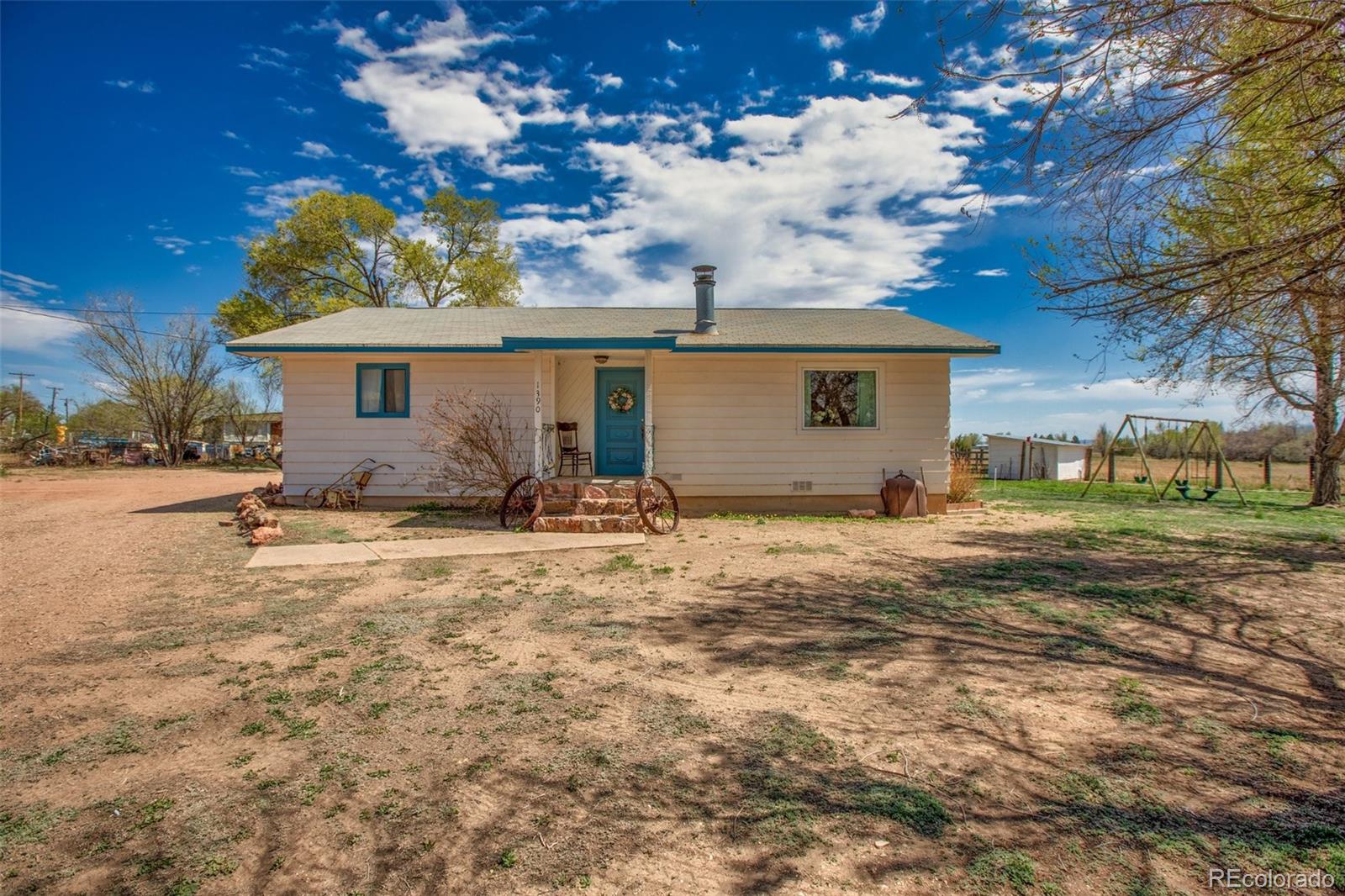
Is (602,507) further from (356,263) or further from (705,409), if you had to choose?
(356,263)

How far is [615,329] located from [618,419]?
1.63 metres

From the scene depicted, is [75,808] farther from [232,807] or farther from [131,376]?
[131,376]

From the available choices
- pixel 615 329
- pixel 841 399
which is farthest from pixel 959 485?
pixel 615 329

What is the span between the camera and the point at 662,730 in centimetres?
315

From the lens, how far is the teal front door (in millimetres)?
11531

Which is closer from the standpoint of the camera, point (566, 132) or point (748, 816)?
point (748, 816)

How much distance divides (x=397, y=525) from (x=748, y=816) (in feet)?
26.8

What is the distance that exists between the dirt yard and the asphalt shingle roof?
5.08 m

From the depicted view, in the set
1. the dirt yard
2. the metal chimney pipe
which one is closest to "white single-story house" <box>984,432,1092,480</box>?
the metal chimney pipe

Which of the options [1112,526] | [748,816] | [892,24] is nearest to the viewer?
[748,816]

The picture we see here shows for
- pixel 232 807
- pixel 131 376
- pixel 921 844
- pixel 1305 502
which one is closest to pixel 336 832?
pixel 232 807

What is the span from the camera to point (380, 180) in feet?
76.8

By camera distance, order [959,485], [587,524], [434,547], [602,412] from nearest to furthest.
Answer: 1. [434,547]
2. [587,524]
3. [602,412]
4. [959,485]

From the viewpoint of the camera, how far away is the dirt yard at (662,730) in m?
2.20
